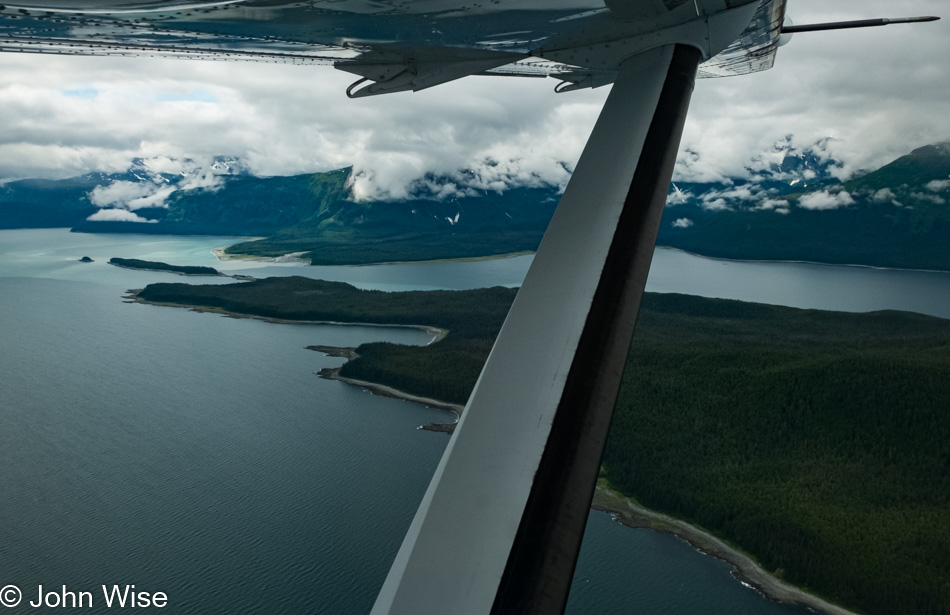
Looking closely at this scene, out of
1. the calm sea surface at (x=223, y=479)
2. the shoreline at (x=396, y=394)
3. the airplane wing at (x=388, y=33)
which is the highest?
the airplane wing at (x=388, y=33)

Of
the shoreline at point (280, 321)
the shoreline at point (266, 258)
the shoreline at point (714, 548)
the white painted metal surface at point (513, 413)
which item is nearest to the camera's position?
the white painted metal surface at point (513, 413)

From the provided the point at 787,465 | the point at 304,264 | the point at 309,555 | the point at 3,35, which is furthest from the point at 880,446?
the point at 304,264

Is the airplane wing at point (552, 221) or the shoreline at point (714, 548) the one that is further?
the shoreline at point (714, 548)

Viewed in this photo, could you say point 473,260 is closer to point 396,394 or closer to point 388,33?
point 396,394

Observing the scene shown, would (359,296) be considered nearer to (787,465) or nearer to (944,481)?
(787,465)

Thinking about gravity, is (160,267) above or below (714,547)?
below

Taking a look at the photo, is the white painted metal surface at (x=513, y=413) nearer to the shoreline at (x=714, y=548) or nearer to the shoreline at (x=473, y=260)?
the shoreline at (x=714, y=548)

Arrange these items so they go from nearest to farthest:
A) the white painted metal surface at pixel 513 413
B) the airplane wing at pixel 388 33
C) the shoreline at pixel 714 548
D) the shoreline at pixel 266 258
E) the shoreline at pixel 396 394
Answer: the white painted metal surface at pixel 513 413 < the airplane wing at pixel 388 33 < the shoreline at pixel 714 548 < the shoreline at pixel 396 394 < the shoreline at pixel 266 258

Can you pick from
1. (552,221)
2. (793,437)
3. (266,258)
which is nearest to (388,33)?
(552,221)

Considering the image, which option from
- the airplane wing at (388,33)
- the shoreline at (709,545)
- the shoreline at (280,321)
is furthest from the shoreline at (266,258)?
the airplane wing at (388,33)
